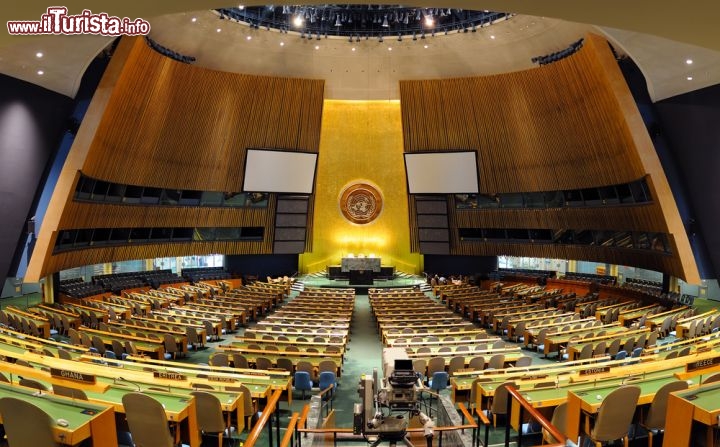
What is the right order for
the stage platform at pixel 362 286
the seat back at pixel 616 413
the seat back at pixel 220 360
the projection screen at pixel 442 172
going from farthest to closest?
1. the stage platform at pixel 362 286
2. the projection screen at pixel 442 172
3. the seat back at pixel 220 360
4. the seat back at pixel 616 413

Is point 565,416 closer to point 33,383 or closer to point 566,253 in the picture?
point 33,383

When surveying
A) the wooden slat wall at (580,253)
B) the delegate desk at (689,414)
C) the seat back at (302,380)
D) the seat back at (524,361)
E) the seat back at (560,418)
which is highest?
the wooden slat wall at (580,253)

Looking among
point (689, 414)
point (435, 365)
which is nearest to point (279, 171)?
point (435, 365)

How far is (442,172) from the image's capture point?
26203mm

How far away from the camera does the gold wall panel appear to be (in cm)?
3228

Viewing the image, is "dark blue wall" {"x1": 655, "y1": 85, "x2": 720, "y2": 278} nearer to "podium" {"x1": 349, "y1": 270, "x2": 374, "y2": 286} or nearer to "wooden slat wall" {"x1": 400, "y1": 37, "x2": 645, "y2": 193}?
"wooden slat wall" {"x1": 400, "y1": 37, "x2": 645, "y2": 193}

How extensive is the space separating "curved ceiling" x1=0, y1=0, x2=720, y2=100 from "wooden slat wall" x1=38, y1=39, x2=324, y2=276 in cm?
168

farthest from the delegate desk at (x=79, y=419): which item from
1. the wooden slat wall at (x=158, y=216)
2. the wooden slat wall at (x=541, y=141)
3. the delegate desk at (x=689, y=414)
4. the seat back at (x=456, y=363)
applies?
the wooden slat wall at (x=541, y=141)

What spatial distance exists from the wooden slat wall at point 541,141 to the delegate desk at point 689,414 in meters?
14.1

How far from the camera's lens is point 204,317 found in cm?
1591

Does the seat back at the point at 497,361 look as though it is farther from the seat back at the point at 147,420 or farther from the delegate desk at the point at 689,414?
the seat back at the point at 147,420

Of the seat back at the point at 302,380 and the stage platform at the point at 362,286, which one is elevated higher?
the stage platform at the point at 362,286

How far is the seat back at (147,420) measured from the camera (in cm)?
462

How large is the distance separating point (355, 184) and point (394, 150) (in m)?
3.48
